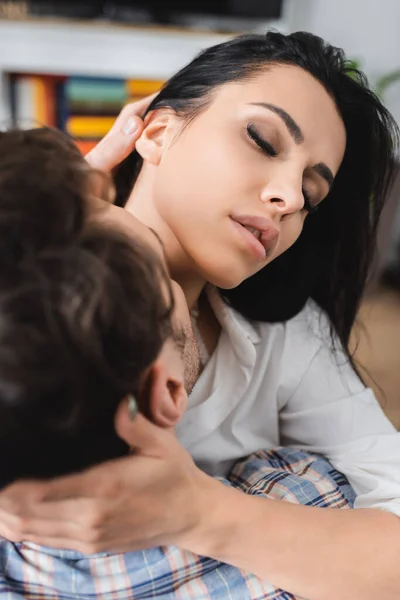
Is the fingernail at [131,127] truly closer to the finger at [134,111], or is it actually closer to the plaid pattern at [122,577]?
the finger at [134,111]

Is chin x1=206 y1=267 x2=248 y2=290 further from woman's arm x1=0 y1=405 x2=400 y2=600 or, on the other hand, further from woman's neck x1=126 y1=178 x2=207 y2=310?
woman's arm x1=0 y1=405 x2=400 y2=600

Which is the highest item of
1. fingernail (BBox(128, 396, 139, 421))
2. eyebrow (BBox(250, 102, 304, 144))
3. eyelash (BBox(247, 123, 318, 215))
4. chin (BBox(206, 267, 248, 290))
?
eyebrow (BBox(250, 102, 304, 144))

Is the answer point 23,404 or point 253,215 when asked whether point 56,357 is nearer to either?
point 23,404

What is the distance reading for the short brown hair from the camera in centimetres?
39

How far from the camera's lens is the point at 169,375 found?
1.72ft

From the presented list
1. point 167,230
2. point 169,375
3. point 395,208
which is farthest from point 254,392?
point 395,208

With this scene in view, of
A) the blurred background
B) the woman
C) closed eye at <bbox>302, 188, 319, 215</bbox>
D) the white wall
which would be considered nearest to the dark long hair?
the woman

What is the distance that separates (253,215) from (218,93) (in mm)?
199

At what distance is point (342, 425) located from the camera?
907mm

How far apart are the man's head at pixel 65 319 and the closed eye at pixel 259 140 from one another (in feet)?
1.11

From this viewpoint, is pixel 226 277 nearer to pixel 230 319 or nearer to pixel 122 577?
pixel 230 319

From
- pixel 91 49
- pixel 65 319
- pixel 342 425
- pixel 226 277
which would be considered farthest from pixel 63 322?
pixel 91 49

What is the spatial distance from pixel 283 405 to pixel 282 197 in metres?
0.39

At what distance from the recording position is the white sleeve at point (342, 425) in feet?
2.78
